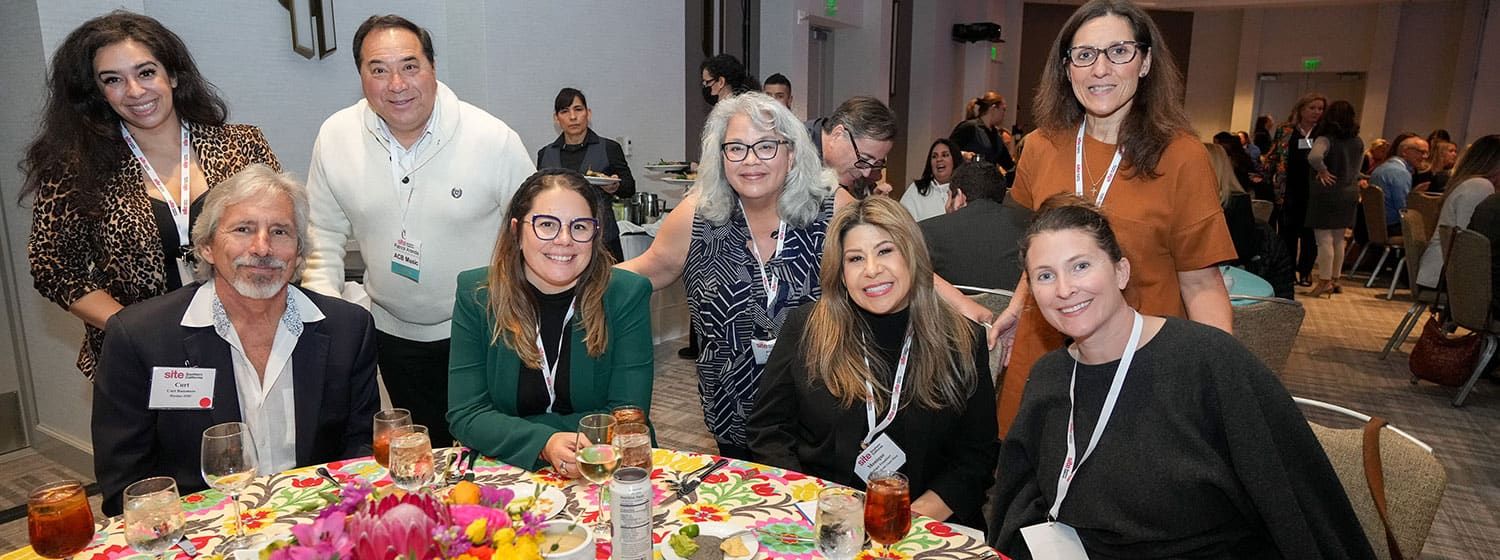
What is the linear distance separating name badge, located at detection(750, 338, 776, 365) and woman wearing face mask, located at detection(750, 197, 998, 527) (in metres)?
0.15

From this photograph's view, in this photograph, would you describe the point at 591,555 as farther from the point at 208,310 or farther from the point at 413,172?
Result: the point at 413,172

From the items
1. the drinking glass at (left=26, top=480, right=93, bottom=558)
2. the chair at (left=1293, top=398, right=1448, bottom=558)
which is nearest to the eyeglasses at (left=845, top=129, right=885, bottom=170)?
the chair at (left=1293, top=398, right=1448, bottom=558)

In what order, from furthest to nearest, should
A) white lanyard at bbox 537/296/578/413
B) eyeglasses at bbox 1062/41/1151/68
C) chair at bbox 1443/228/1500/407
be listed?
chair at bbox 1443/228/1500/407
white lanyard at bbox 537/296/578/413
eyeglasses at bbox 1062/41/1151/68

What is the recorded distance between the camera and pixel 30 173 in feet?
7.79

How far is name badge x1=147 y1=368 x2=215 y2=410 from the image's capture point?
183cm

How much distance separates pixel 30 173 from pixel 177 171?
0.36m

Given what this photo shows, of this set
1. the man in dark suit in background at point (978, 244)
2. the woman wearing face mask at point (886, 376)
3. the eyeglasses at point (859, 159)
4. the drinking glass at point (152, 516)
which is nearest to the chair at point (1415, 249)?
the man in dark suit in background at point (978, 244)

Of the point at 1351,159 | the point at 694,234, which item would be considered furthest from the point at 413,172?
the point at 1351,159

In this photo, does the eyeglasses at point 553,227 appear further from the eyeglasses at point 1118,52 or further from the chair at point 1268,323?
the chair at point 1268,323

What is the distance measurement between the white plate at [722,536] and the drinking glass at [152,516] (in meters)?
0.73

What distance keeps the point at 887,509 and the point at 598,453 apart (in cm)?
49

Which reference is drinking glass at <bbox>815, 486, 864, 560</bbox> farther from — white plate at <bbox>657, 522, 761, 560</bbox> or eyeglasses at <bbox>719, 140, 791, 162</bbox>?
eyeglasses at <bbox>719, 140, 791, 162</bbox>

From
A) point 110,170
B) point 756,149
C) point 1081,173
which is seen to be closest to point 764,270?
point 756,149

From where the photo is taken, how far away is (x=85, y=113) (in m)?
2.31
